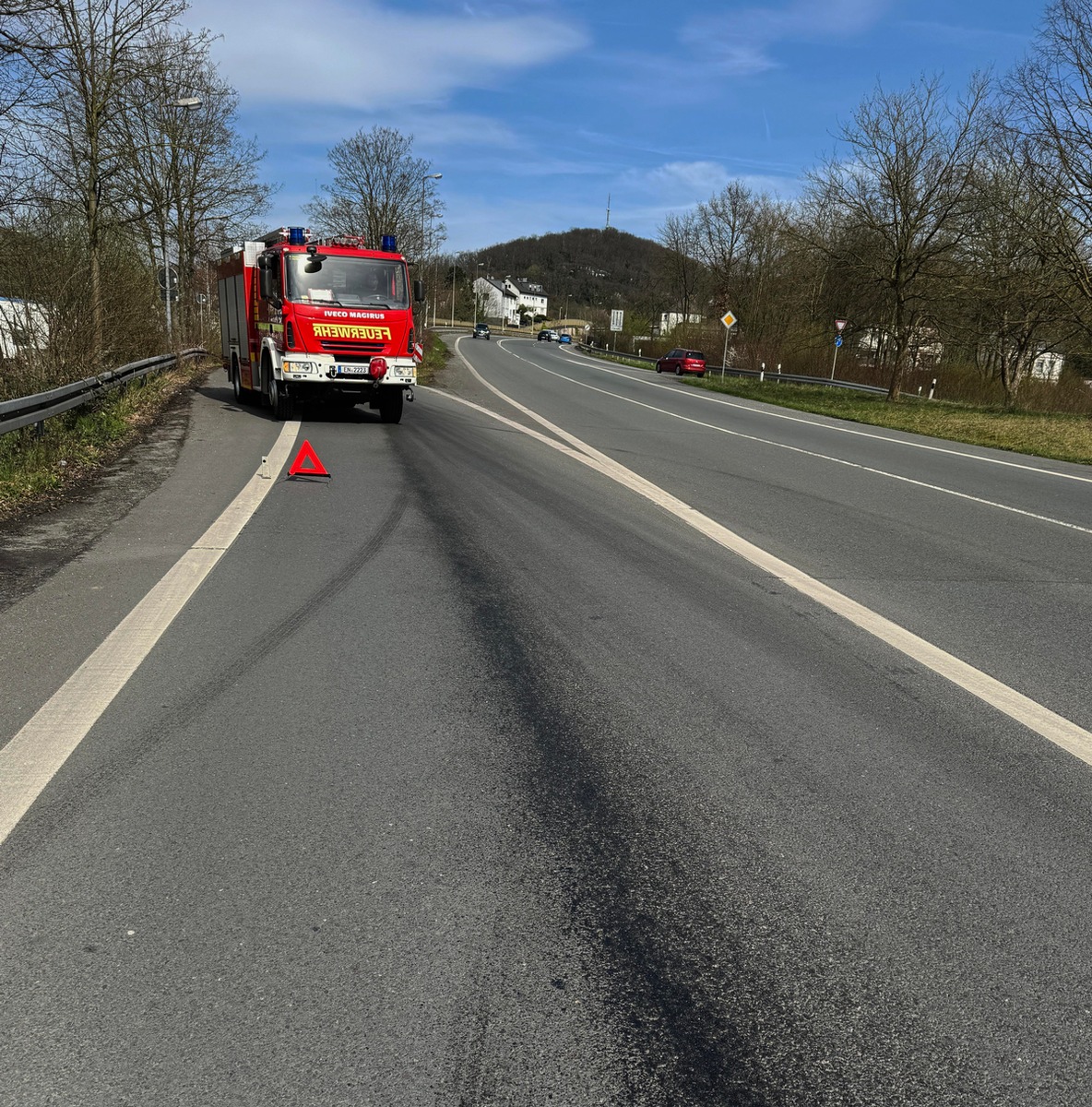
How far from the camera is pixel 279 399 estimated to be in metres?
16.7

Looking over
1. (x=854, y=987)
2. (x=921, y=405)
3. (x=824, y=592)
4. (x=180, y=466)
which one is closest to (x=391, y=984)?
(x=854, y=987)

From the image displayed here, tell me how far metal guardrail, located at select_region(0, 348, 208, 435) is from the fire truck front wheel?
8.04 feet

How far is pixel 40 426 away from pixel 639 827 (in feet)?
33.7

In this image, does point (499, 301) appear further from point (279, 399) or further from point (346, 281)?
point (346, 281)

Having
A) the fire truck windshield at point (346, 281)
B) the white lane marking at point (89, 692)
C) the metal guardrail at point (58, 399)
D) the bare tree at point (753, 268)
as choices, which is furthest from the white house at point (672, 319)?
the white lane marking at point (89, 692)

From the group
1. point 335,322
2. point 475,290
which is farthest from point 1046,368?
point 475,290

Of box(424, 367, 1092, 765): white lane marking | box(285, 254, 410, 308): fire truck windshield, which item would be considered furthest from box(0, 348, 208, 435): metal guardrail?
box(424, 367, 1092, 765): white lane marking

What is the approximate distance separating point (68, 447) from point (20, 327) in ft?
8.34

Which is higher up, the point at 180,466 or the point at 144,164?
the point at 144,164

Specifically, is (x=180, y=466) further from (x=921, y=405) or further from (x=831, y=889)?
(x=921, y=405)

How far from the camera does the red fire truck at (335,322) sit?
51.5 feet

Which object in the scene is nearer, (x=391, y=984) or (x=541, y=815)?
(x=391, y=984)

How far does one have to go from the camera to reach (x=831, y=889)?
293cm

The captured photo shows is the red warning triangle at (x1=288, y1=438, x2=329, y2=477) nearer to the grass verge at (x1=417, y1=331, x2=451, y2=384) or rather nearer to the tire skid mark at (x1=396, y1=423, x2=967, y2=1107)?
the tire skid mark at (x1=396, y1=423, x2=967, y2=1107)
